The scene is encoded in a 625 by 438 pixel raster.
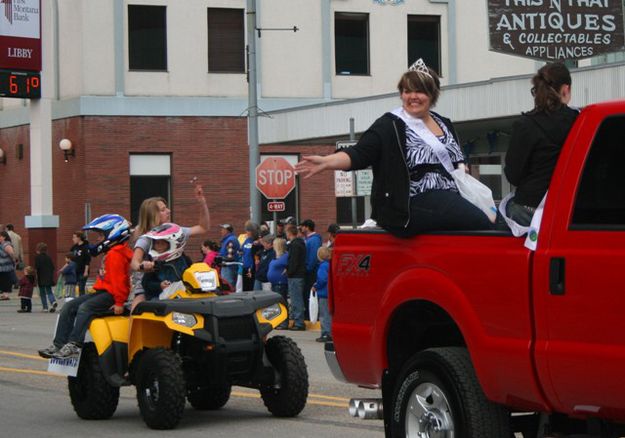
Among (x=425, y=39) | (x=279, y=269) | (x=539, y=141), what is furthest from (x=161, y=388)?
(x=425, y=39)

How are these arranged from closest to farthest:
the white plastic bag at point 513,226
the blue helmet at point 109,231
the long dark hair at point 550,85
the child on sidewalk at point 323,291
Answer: the white plastic bag at point 513,226
the long dark hair at point 550,85
the blue helmet at point 109,231
the child on sidewalk at point 323,291

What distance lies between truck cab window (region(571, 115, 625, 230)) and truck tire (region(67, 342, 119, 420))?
6.21m

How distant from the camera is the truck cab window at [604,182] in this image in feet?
21.2

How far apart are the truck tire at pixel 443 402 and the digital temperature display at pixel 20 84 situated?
91.3ft

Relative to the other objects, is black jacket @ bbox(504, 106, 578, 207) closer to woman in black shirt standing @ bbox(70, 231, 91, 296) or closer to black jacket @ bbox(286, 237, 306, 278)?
black jacket @ bbox(286, 237, 306, 278)

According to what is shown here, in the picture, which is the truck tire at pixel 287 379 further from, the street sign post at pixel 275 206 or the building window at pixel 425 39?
the building window at pixel 425 39

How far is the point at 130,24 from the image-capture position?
131 ft

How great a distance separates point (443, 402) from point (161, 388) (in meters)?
4.10

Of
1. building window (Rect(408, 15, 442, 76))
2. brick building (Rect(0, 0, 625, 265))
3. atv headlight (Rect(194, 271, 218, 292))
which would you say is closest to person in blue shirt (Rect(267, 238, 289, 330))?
atv headlight (Rect(194, 271, 218, 292))

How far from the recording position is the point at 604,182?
6.60 metres

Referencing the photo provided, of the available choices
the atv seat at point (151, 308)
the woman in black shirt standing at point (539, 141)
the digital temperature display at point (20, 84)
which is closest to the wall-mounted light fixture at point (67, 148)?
the digital temperature display at point (20, 84)

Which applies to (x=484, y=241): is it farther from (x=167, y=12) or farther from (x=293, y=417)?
(x=167, y=12)

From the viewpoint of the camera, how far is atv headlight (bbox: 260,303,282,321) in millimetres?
11523

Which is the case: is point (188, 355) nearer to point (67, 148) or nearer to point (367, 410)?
point (367, 410)
